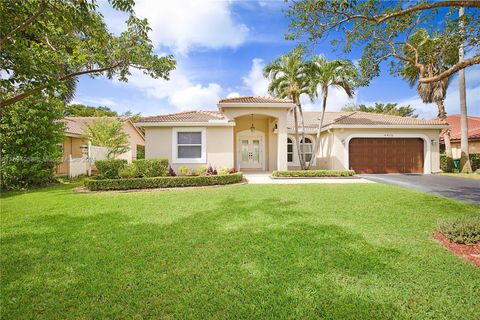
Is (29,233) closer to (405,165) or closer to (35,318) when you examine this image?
(35,318)

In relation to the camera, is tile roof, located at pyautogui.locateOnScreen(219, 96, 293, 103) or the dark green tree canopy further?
tile roof, located at pyautogui.locateOnScreen(219, 96, 293, 103)

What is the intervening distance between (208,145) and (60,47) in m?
9.54

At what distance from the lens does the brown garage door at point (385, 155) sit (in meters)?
18.1

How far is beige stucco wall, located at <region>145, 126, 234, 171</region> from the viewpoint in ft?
50.7

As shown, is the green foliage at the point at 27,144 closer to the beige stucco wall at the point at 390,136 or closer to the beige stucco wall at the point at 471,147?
the beige stucco wall at the point at 390,136

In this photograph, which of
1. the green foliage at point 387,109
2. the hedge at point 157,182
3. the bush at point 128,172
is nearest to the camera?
the hedge at point 157,182

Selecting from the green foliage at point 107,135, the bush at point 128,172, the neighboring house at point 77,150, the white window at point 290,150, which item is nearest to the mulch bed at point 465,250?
the bush at point 128,172

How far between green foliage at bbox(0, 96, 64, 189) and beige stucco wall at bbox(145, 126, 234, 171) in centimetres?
509

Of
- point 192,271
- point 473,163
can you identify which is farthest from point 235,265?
point 473,163

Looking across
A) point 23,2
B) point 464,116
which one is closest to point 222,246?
point 23,2

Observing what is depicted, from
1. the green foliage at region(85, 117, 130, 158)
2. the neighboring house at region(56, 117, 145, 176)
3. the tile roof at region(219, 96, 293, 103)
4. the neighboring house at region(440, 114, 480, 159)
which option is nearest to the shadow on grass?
the tile roof at region(219, 96, 293, 103)

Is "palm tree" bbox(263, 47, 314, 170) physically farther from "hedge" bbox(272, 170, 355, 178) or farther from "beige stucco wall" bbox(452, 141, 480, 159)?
"beige stucco wall" bbox(452, 141, 480, 159)

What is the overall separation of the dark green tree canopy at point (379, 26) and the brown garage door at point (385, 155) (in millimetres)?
10631

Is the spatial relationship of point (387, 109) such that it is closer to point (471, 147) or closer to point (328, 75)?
point (471, 147)
